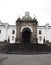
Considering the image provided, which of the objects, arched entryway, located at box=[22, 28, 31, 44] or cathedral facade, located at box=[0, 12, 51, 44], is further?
arched entryway, located at box=[22, 28, 31, 44]

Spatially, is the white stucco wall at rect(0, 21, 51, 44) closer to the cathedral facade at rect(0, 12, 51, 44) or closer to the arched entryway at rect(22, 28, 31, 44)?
the cathedral facade at rect(0, 12, 51, 44)

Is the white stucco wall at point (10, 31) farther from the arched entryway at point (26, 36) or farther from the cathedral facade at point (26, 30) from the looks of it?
the arched entryway at point (26, 36)

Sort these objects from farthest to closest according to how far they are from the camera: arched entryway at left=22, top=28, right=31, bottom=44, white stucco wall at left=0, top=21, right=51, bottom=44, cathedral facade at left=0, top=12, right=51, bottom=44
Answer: white stucco wall at left=0, top=21, right=51, bottom=44
arched entryway at left=22, top=28, right=31, bottom=44
cathedral facade at left=0, top=12, right=51, bottom=44

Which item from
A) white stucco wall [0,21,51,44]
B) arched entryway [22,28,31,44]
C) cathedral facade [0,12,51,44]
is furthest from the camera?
white stucco wall [0,21,51,44]

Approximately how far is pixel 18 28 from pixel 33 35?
5.17 m

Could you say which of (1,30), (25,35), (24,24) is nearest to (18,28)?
(24,24)

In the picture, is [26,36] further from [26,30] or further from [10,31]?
[10,31]

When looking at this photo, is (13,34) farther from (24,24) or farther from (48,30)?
(24,24)

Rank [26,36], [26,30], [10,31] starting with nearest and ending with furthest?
[26,30], [26,36], [10,31]

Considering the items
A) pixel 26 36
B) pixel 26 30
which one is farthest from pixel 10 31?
pixel 26 30

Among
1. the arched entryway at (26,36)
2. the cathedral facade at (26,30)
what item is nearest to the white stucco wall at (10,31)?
the cathedral facade at (26,30)

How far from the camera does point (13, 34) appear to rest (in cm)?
7300

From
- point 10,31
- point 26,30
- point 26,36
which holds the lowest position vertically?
point 26,36

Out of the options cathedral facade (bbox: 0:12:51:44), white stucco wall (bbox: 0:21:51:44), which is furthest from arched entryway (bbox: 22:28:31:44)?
white stucco wall (bbox: 0:21:51:44)
